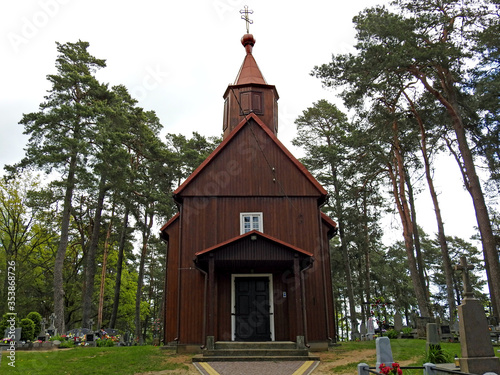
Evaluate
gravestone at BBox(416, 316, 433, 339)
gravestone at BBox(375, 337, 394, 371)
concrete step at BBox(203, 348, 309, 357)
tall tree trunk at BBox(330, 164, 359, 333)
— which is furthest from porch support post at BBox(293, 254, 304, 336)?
tall tree trunk at BBox(330, 164, 359, 333)

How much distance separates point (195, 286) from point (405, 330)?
11.6 metres

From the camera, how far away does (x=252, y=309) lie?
14.2m

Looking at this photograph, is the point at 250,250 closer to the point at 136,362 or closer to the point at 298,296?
the point at 298,296

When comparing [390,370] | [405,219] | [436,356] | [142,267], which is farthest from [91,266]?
[390,370]

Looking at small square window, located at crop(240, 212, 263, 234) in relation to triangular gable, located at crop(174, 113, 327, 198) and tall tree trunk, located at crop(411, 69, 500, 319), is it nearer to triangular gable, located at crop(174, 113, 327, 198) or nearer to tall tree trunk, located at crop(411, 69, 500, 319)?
triangular gable, located at crop(174, 113, 327, 198)

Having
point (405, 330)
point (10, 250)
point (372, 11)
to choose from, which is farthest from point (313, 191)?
point (10, 250)

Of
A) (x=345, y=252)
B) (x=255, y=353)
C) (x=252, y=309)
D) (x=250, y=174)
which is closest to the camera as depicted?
(x=255, y=353)

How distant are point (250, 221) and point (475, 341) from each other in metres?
8.66

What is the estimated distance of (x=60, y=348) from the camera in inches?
653

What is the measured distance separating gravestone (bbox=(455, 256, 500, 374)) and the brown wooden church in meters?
5.26

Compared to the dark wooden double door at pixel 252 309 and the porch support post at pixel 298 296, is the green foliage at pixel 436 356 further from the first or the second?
the dark wooden double door at pixel 252 309

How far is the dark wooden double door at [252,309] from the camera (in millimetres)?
13945

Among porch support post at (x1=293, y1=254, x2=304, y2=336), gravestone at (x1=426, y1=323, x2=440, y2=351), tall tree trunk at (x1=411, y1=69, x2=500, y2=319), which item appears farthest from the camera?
tall tree trunk at (x1=411, y1=69, x2=500, y2=319)

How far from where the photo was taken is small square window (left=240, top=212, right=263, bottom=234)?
593 inches
